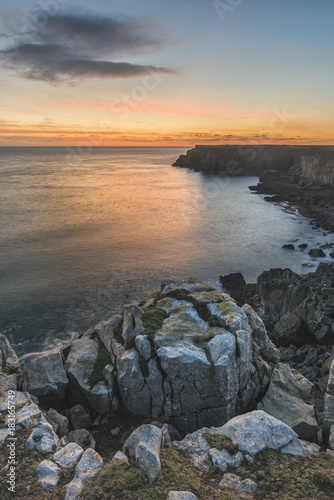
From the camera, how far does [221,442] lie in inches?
325

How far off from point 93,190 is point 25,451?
94.2 m

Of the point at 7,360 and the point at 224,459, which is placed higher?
the point at 224,459

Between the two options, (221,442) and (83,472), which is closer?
(83,472)

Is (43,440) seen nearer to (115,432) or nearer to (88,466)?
(88,466)

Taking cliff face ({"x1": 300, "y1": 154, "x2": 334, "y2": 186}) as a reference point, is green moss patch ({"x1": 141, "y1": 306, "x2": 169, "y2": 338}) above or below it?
below

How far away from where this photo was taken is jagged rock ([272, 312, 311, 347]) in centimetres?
1917

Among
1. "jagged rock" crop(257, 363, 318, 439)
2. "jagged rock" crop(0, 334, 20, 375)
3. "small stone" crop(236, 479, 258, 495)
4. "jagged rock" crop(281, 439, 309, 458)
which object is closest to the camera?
"small stone" crop(236, 479, 258, 495)

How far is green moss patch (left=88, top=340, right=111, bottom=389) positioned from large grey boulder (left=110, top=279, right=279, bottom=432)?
17.0 inches

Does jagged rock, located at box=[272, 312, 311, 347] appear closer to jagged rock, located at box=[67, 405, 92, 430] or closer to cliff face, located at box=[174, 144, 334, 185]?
jagged rock, located at box=[67, 405, 92, 430]

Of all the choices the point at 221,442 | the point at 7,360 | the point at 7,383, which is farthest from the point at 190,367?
the point at 7,360

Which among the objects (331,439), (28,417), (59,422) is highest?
(28,417)

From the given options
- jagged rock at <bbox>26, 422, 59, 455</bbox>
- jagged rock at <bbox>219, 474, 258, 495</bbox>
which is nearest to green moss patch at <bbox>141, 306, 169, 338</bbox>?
jagged rock at <bbox>26, 422, 59, 455</bbox>

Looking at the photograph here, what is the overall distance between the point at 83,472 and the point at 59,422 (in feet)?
11.1

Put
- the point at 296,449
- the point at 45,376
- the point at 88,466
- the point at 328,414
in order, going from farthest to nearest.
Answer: the point at 45,376 < the point at 328,414 < the point at 296,449 < the point at 88,466
